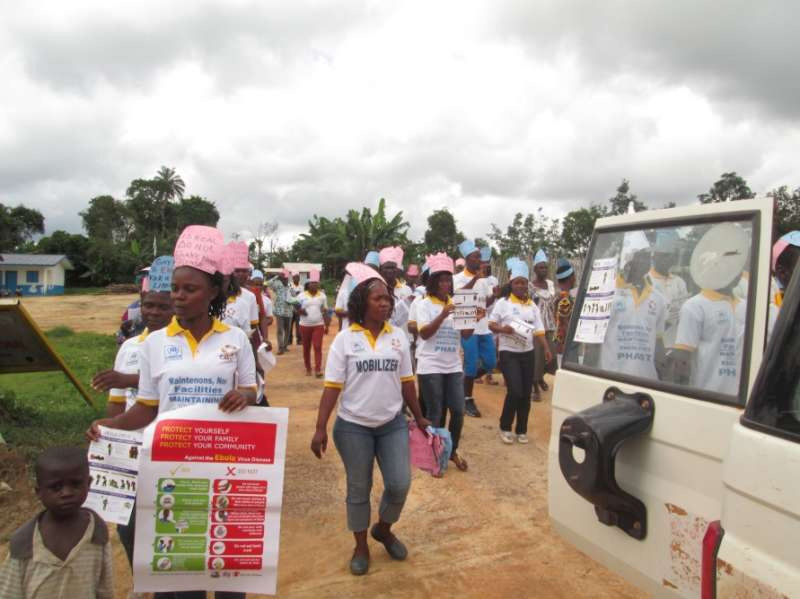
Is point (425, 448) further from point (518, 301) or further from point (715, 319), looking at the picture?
point (518, 301)

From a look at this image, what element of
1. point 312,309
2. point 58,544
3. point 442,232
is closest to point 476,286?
point 312,309

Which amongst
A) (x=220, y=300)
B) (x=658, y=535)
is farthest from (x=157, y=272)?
(x=658, y=535)

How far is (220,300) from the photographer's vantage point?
9.57 ft

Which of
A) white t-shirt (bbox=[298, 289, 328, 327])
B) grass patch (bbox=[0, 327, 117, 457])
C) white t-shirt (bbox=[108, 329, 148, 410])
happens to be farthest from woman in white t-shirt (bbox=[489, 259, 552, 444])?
white t-shirt (bbox=[298, 289, 328, 327])

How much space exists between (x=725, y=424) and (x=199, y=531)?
6.48 ft

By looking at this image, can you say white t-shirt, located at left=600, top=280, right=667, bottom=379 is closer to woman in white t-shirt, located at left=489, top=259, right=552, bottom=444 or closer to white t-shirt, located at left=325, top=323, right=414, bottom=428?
white t-shirt, located at left=325, top=323, right=414, bottom=428

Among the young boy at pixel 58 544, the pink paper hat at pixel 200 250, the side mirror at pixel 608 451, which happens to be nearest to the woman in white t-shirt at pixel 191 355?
the pink paper hat at pixel 200 250

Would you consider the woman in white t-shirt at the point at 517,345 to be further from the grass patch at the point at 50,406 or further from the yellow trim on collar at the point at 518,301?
the grass patch at the point at 50,406

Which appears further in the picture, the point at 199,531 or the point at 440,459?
the point at 440,459

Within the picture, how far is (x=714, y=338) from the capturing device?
1925 millimetres

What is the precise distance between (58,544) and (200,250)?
1.26m

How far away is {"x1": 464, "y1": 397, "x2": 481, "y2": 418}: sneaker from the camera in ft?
24.2

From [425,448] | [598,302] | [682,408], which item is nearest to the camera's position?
[682,408]

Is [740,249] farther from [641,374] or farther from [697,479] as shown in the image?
[697,479]
